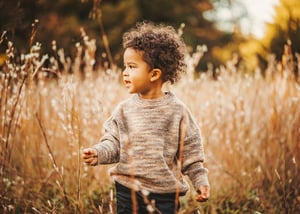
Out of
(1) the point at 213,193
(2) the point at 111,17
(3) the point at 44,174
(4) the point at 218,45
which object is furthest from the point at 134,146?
(4) the point at 218,45

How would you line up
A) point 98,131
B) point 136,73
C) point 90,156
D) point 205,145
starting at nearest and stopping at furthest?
point 90,156 → point 136,73 → point 205,145 → point 98,131

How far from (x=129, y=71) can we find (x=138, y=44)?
0.14 metres

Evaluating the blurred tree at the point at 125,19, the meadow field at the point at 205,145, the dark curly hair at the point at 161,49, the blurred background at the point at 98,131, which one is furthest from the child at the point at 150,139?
the blurred tree at the point at 125,19

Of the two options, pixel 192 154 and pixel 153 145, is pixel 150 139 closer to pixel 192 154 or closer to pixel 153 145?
pixel 153 145

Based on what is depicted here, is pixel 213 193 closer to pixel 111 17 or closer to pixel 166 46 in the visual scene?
pixel 166 46

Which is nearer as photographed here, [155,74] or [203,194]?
[203,194]

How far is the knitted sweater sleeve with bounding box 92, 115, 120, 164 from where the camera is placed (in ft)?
6.29

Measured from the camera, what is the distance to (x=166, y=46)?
82.0 inches

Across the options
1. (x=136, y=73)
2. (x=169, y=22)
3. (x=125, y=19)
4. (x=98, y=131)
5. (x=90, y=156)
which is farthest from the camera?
(x=169, y=22)

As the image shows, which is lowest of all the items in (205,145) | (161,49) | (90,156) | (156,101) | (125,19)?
(90,156)

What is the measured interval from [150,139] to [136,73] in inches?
12.0

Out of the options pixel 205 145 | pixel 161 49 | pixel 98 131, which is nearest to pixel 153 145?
pixel 161 49

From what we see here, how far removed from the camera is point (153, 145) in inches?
75.1

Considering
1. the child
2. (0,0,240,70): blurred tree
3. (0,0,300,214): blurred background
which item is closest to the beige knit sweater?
the child
